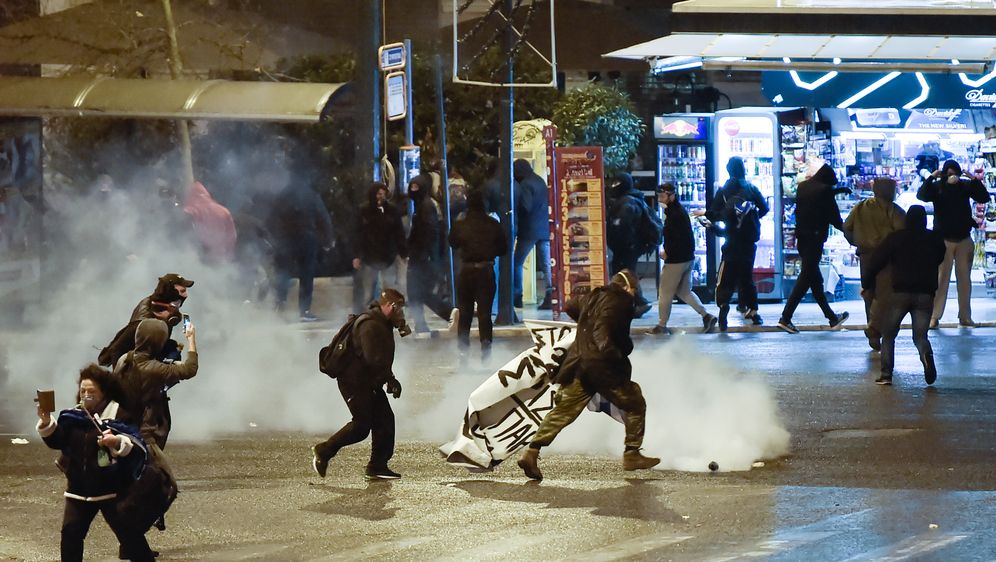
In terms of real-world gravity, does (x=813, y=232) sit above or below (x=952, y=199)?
below

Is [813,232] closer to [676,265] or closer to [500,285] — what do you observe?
[676,265]

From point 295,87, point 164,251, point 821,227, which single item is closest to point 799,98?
point 821,227

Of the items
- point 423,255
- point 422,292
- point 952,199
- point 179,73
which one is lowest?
point 422,292

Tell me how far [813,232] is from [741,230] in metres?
1.09

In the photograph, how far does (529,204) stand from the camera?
20250 millimetres

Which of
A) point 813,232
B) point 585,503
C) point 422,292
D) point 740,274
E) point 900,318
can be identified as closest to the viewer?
point 585,503

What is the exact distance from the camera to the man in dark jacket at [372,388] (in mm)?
10086

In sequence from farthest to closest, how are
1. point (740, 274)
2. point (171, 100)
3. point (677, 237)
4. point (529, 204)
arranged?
point (171, 100)
point (529, 204)
point (740, 274)
point (677, 237)

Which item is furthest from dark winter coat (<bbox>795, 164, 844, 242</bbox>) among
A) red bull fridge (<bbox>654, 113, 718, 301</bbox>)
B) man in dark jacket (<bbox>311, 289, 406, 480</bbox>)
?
man in dark jacket (<bbox>311, 289, 406, 480</bbox>)

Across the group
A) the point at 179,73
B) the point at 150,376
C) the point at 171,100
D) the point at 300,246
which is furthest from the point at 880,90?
the point at 150,376

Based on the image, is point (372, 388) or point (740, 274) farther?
point (740, 274)

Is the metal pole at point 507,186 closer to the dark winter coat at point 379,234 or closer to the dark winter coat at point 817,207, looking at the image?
the dark winter coat at point 379,234

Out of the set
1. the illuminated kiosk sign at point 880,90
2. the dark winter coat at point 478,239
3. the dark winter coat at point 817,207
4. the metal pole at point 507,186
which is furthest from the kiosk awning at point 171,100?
the dark winter coat at point 817,207

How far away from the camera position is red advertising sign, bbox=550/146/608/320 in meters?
19.4
